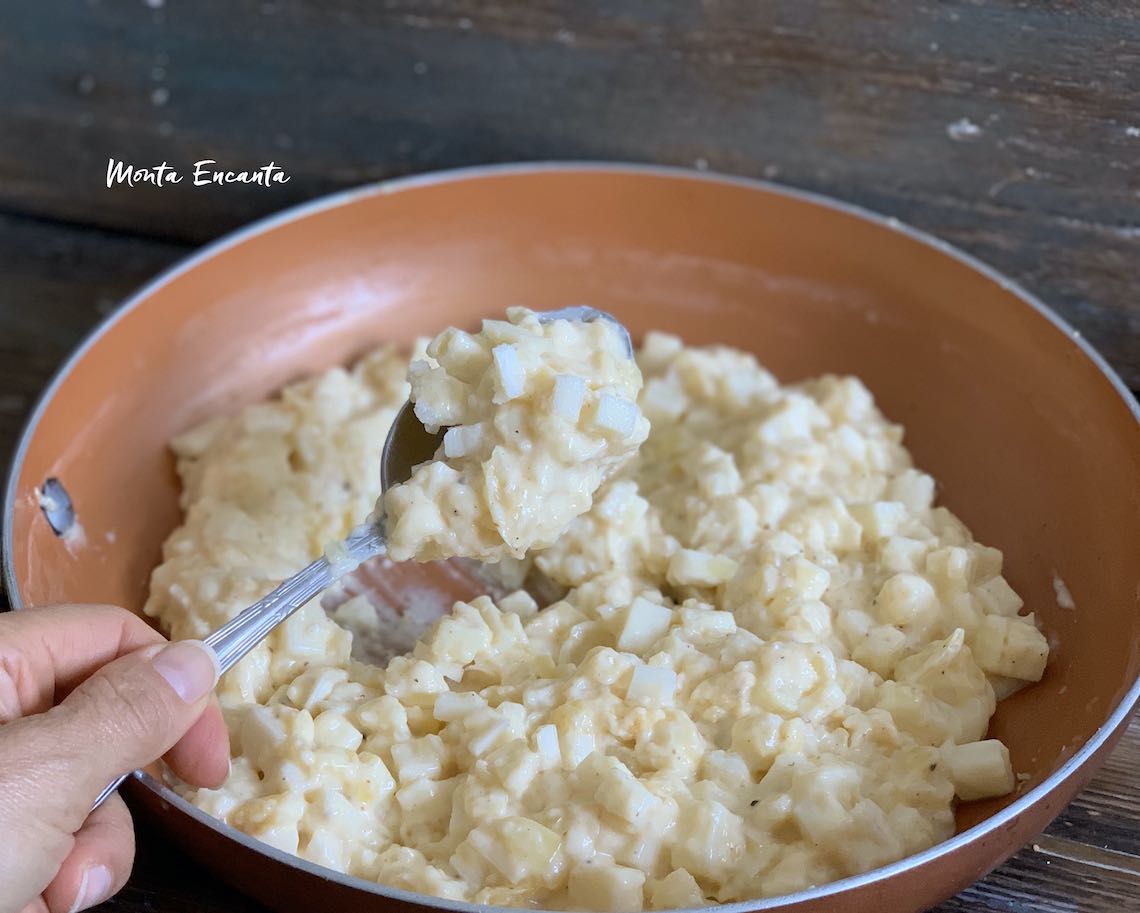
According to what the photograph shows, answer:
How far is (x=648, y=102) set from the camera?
1.68 metres

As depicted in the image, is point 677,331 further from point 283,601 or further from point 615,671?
point 283,601

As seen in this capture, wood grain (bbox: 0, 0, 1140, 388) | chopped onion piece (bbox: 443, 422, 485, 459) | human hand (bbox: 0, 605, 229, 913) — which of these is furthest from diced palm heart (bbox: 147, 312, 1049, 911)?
wood grain (bbox: 0, 0, 1140, 388)

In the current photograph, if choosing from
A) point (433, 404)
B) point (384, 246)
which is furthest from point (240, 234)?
point (433, 404)

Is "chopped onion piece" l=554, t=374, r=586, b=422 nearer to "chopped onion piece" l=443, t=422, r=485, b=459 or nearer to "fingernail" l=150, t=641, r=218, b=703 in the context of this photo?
"chopped onion piece" l=443, t=422, r=485, b=459

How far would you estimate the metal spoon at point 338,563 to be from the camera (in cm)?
100

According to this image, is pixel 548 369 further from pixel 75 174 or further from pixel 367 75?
pixel 75 174

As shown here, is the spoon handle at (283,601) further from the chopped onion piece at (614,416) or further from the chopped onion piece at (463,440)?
the chopped onion piece at (614,416)

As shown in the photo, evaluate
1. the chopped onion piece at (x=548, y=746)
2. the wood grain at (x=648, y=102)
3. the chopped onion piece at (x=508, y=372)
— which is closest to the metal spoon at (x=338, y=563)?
the chopped onion piece at (x=508, y=372)

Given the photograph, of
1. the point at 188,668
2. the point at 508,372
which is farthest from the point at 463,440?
the point at 188,668

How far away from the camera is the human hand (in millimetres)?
808

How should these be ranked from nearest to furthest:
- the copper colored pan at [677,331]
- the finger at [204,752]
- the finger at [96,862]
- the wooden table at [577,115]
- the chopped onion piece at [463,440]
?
the finger at [96,862] < the finger at [204,752] < the chopped onion piece at [463,440] < the copper colored pan at [677,331] < the wooden table at [577,115]

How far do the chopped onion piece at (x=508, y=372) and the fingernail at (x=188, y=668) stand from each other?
358 mm

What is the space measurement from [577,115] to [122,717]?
1170 mm

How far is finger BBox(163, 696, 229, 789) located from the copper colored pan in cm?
5
